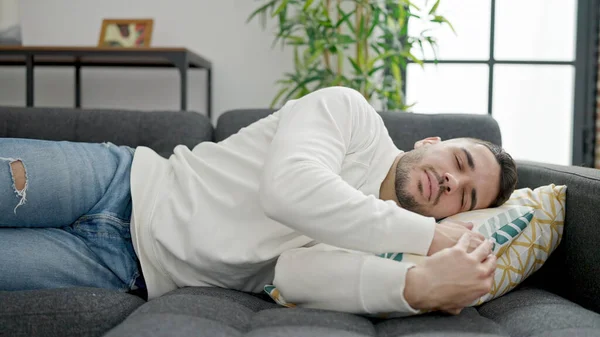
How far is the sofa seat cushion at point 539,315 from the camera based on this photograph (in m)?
0.97

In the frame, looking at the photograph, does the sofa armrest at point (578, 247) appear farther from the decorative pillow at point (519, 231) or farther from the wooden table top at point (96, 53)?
the wooden table top at point (96, 53)

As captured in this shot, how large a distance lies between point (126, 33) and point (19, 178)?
2.30 m

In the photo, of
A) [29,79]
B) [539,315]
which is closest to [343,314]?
[539,315]

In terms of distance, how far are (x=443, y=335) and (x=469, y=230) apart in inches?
11.8

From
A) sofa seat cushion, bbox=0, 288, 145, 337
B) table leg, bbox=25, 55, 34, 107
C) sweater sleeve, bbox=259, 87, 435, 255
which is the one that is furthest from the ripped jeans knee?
table leg, bbox=25, 55, 34, 107

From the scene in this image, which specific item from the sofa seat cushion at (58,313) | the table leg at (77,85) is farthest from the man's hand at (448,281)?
the table leg at (77,85)

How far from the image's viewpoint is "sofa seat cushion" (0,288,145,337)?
102 cm

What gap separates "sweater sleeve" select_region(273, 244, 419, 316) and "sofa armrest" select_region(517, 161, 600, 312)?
1.39 ft

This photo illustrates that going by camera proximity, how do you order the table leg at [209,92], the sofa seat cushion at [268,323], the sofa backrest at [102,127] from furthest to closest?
the table leg at [209,92] → the sofa backrest at [102,127] → the sofa seat cushion at [268,323]

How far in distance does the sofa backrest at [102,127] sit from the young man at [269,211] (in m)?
0.30

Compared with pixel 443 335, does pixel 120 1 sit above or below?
above

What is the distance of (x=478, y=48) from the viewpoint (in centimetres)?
370

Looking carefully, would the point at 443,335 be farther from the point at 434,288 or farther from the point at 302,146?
the point at 302,146

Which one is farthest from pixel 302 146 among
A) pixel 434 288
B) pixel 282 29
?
pixel 282 29
